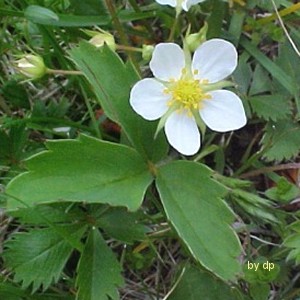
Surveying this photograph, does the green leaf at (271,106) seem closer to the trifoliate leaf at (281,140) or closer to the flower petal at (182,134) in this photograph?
the trifoliate leaf at (281,140)

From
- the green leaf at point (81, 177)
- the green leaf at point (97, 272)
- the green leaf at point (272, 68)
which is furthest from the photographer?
the green leaf at point (272, 68)

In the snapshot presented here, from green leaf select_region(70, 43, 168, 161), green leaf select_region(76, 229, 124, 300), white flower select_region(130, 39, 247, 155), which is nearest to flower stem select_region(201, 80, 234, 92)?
white flower select_region(130, 39, 247, 155)

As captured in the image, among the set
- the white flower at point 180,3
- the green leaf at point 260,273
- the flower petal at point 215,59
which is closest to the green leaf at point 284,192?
the green leaf at point 260,273

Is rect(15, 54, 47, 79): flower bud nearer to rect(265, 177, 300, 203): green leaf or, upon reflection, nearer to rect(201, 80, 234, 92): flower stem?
rect(201, 80, 234, 92): flower stem

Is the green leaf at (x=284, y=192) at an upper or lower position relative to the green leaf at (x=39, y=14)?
lower

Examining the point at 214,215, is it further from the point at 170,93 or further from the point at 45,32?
the point at 45,32

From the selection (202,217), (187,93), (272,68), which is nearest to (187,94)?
(187,93)

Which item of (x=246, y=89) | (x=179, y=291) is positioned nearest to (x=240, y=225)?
(x=179, y=291)
